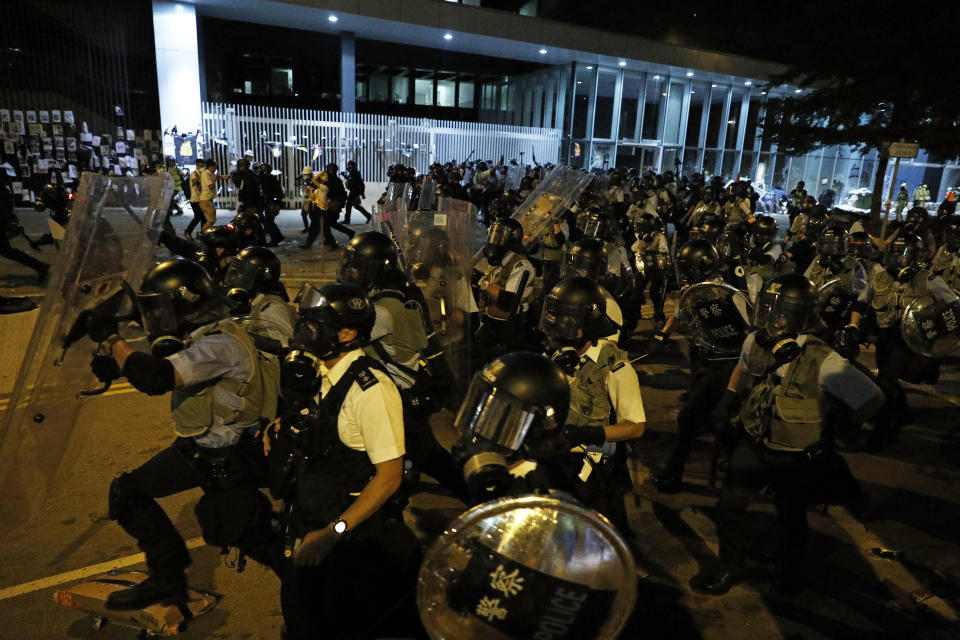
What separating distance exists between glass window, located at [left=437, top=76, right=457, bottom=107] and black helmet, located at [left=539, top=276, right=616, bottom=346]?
106 ft

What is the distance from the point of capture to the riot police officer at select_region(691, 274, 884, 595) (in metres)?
3.44

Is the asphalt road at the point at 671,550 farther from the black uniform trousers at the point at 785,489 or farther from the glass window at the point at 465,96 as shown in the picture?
the glass window at the point at 465,96

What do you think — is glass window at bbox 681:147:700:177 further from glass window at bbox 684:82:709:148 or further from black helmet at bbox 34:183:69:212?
black helmet at bbox 34:183:69:212

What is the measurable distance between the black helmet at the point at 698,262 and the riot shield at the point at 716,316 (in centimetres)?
95

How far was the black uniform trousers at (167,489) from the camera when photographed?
3162 mm

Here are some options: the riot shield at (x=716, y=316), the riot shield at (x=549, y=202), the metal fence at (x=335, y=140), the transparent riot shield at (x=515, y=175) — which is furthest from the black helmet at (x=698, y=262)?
the metal fence at (x=335, y=140)

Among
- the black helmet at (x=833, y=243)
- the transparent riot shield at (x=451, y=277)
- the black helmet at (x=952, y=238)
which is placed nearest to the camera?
the transparent riot shield at (x=451, y=277)

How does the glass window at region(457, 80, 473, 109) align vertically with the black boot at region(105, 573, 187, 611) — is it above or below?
above

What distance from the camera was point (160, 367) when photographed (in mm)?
2863

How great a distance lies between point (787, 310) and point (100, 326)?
3.42 meters

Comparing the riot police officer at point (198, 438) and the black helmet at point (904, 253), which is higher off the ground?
the black helmet at point (904, 253)

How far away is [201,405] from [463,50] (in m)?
27.9

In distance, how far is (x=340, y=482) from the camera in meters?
2.69

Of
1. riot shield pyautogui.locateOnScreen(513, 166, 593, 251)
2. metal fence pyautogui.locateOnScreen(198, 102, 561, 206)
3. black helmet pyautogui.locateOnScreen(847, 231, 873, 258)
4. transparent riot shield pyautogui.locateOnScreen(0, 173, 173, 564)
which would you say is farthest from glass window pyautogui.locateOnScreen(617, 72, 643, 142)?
transparent riot shield pyautogui.locateOnScreen(0, 173, 173, 564)
